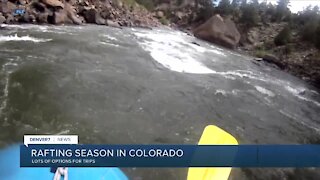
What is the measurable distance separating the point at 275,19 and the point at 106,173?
52.3 feet

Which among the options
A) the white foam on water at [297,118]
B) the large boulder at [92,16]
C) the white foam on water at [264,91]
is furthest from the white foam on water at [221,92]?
the large boulder at [92,16]

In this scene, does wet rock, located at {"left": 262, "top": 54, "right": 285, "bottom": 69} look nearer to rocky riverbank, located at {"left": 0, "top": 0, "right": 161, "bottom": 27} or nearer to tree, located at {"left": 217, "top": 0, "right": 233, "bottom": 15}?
tree, located at {"left": 217, "top": 0, "right": 233, "bottom": 15}

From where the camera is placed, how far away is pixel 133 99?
4.04m

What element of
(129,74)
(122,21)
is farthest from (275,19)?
(129,74)

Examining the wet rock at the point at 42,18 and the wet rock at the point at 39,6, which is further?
the wet rock at the point at 39,6

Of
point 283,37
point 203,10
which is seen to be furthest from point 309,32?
point 203,10

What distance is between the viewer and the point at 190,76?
5770 millimetres

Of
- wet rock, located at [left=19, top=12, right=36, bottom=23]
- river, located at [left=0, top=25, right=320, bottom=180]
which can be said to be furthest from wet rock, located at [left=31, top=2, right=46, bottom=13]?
river, located at [left=0, top=25, right=320, bottom=180]

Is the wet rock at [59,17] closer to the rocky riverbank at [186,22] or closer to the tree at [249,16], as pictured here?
the rocky riverbank at [186,22]

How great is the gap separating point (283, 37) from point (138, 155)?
1345cm

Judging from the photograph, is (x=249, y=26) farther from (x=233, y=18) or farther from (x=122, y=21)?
(x=122, y=21)

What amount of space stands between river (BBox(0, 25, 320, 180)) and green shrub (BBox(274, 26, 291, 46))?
22.7 feet

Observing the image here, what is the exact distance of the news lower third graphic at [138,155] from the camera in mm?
1466

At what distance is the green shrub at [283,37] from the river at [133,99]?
691 centimetres
